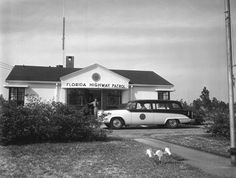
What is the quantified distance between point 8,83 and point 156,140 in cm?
1966

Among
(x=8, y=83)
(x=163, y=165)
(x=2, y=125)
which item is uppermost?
(x=8, y=83)

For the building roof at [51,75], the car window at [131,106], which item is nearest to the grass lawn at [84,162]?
the car window at [131,106]

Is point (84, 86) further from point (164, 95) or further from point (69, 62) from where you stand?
point (69, 62)

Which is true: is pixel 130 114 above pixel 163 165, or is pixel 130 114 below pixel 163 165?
above

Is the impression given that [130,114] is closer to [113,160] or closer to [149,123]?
[149,123]

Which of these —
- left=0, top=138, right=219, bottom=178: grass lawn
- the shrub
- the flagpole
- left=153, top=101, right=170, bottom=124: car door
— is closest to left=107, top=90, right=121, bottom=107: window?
left=153, top=101, right=170, bottom=124: car door

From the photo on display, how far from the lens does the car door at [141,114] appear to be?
18562mm

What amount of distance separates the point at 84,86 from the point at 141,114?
37.7 feet

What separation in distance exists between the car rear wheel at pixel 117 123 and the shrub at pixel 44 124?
23.5 feet

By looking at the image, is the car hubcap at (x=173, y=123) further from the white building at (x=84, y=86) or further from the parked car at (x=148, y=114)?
the white building at (x=84, y=86)

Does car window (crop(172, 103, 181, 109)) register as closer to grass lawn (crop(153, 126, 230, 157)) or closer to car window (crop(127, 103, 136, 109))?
car window (crop(127, 103, 136, 109))

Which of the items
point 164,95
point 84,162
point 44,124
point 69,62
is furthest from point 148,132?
point 69,62

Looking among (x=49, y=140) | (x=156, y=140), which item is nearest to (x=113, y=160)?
(x=49, y=140)

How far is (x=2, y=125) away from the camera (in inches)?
372
